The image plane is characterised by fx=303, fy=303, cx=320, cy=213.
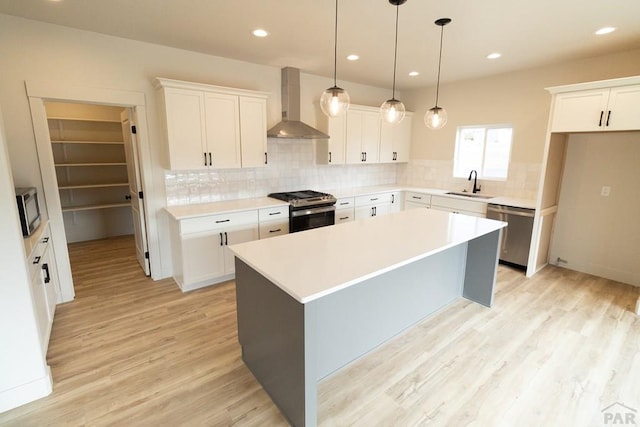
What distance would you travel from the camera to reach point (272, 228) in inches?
150

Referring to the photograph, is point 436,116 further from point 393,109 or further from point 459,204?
point 459,204

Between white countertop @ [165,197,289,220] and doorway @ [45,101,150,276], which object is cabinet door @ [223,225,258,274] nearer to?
white countertop @ [165,197,289,220]

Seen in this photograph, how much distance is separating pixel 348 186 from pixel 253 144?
A: 82.3 inches

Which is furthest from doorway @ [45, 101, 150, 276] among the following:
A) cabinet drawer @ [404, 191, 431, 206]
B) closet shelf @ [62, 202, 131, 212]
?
cabinet drawer @ [404, 191, 431, 206]

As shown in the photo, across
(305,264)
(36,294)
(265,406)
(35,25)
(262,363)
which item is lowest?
(265,406)

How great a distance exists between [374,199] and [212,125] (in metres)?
2.74

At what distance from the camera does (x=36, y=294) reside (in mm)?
2219

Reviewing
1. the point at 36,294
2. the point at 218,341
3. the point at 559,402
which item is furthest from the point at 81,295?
the point at 559,402

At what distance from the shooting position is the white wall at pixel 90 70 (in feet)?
8.86

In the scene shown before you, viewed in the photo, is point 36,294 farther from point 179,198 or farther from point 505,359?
point 505,359

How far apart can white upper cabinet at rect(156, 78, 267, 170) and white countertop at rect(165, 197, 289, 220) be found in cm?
47

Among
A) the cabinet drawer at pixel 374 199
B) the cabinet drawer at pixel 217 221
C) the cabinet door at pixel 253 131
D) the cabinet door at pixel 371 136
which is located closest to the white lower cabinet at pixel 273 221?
the cabinet drawer at pixel 217 221

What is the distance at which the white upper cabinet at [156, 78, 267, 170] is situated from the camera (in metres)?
3.21

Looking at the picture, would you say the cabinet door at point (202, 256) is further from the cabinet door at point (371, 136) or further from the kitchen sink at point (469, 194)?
the kitchen sink at point (469, 194)
